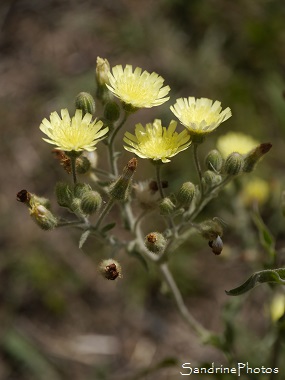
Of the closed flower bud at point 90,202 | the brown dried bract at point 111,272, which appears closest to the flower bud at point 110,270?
the brown dried bract at point 111,272

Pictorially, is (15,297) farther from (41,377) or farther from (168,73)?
(168,73)

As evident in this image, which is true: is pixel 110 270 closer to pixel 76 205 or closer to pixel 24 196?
pixel 76 205

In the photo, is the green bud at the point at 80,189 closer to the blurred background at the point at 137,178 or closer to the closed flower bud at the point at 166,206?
the closed flower bud at the point at 166,206

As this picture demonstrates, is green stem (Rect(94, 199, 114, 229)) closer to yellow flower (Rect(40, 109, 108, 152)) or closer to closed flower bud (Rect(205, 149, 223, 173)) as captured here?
yellow flower (Rect(40, 109, 108, 152))

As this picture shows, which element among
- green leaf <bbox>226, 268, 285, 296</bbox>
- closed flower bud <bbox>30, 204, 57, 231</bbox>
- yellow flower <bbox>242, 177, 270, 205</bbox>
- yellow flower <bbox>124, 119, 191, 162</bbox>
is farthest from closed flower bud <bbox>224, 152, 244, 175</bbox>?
yellow flower <bbox>242, 177, 270, 205</bbox>

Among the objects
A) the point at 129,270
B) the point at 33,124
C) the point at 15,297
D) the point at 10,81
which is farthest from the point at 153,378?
the point at 10,81
